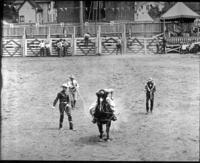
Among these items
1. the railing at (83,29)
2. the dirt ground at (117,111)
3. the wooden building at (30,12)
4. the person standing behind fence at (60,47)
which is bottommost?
the dirt ground at (117,111)

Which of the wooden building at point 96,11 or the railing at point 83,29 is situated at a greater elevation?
the wooden building at point 96,11

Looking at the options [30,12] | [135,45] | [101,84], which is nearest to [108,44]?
[135,45]

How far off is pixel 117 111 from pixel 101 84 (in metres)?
4.48

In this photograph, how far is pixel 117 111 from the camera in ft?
57.9

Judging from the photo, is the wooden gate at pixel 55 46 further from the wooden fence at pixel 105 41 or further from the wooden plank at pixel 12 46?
the wooden plank at pixel 12 46

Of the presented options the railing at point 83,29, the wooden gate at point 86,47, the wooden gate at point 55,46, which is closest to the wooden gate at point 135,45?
the railing at point 83,29

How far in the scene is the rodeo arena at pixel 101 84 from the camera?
12398mm

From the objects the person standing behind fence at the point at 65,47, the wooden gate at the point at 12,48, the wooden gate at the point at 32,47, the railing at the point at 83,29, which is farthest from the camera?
the railing at the point at 83,29

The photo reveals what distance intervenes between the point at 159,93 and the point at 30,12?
26926 mm

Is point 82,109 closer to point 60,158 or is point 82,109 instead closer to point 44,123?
point 44,123

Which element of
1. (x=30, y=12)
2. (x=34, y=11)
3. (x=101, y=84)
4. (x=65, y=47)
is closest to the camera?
(x=101, y=84)

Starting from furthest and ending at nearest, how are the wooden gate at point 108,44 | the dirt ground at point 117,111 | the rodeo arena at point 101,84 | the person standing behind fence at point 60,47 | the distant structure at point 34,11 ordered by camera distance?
the distant structure at point 34,11 → the wooden gate at point 108,44 → the person standing behind fence at point 60,47 → the rodeo arena at point 101,84 → the dirt ground at point 117,111

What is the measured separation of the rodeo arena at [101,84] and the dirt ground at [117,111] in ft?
0.12

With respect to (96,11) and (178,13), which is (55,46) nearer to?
(96,11)
